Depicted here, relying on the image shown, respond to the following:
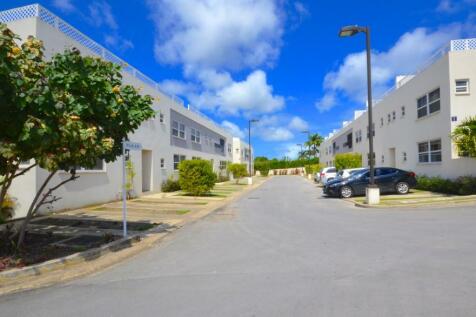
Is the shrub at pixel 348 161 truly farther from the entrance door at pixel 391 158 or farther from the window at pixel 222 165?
the window at pixel 222 165

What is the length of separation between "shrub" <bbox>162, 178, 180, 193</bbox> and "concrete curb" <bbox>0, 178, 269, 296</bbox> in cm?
1468

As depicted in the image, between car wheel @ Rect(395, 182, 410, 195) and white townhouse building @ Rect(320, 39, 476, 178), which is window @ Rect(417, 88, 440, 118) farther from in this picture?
car wheel @ Rect(395, 182, 410, 195)

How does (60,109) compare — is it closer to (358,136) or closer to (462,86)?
(462,86)

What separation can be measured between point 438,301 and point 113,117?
6.51 m

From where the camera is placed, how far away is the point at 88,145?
6262 mm

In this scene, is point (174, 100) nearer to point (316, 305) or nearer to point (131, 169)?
point (131, 169)

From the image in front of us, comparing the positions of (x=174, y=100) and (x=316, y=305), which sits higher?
(x=174, y=100)

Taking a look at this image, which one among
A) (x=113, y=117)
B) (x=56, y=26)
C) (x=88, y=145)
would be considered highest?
(x=56, y=26)

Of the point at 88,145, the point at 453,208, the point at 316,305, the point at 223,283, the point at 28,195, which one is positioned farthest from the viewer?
the point at 453,208

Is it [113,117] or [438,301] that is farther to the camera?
[113,117]

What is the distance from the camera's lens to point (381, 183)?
60.6ft

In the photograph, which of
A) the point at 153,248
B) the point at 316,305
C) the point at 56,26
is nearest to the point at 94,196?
the point at 56,26

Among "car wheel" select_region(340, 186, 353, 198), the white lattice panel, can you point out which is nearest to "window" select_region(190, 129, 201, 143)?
"car wheel" select_region(340, 186, 353, 198)

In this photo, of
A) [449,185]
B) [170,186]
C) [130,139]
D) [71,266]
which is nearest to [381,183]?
[449,185]
